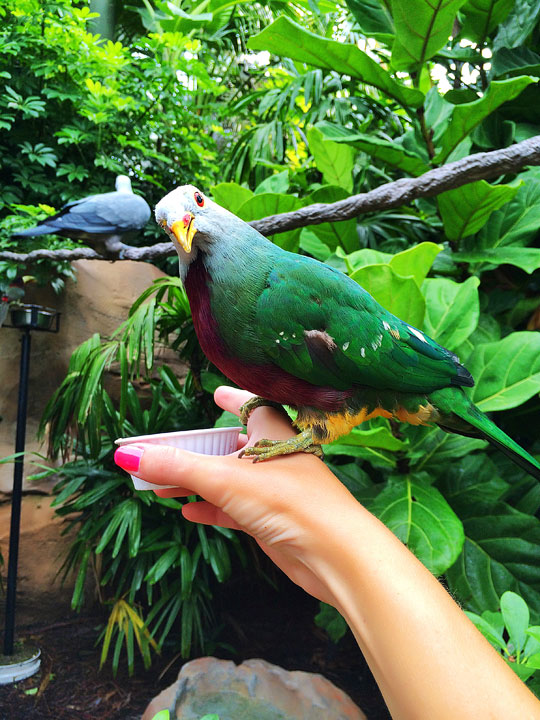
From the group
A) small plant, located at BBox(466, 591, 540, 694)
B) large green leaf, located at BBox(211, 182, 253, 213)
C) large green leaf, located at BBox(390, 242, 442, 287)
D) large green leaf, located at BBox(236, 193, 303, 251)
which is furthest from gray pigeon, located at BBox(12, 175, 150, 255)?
small plant, located at BBox(466, 591, 540, 694)

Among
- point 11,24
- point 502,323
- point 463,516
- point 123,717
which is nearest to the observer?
point 463,516

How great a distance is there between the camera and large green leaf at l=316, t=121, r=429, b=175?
5.92 ft

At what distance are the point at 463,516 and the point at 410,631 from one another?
115cm

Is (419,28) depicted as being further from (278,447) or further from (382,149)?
(278,447)

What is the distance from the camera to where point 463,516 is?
1696 millimetres

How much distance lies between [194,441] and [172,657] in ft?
6.89

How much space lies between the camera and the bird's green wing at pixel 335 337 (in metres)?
0.75

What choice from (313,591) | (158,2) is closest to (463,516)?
(313,591)

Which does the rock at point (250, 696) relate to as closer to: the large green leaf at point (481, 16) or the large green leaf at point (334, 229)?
the large green leaf at point (334, 229)

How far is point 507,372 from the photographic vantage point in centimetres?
146

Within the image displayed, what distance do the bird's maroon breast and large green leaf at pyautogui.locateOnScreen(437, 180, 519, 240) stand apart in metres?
1.07

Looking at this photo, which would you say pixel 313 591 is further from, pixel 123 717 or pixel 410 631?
pixel 123 717

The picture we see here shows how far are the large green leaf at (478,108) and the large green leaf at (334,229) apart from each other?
1.20ft

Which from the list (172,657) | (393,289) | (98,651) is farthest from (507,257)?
(98,651)
